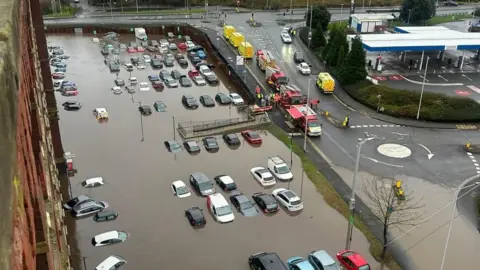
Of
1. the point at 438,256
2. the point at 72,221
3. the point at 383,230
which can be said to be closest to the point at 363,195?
the point at 383,230

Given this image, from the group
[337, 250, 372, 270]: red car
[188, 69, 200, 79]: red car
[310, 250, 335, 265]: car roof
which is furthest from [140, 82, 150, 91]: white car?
[337, 250, 372, 270]: red car

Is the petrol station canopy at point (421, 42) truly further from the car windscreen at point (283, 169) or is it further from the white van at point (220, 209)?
the white van at point (220, 209)

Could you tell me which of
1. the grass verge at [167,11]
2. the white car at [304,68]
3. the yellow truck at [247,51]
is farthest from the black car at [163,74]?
the grass verge at [167,11]

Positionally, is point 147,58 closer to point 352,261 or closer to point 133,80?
point 133,80

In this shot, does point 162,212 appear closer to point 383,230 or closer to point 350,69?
point 383,230

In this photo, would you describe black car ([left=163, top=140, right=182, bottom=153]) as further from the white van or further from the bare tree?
the bare tree

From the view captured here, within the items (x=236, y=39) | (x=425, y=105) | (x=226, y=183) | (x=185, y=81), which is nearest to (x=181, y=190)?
(x=226, y=183)
